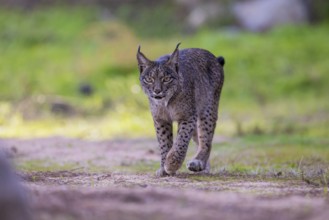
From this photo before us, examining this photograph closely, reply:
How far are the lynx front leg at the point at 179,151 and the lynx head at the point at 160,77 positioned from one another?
45 centimetres

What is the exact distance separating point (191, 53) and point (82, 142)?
533 cm

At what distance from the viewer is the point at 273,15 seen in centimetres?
3231

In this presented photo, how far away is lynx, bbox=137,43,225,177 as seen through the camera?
34.9 feet

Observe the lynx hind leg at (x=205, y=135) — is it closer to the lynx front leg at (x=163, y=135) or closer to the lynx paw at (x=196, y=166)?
the lynx paw at (x=196, y=166)

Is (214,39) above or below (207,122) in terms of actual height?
above

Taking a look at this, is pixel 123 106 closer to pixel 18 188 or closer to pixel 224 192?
pixel 224 192

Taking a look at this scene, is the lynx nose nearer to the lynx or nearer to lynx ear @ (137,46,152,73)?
the lynx

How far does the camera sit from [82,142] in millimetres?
16703

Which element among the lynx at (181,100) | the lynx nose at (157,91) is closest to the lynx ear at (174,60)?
the lynx at (181,100)

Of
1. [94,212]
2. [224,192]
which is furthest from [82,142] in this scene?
[94,212]

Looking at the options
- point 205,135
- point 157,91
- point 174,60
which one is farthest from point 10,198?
point 205,135

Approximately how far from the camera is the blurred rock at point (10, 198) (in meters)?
5.44

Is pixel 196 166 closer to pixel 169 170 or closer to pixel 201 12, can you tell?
pixel 169 170

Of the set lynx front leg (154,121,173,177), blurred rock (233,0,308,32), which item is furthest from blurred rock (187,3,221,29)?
lynx front leg (154,121,173,177)
